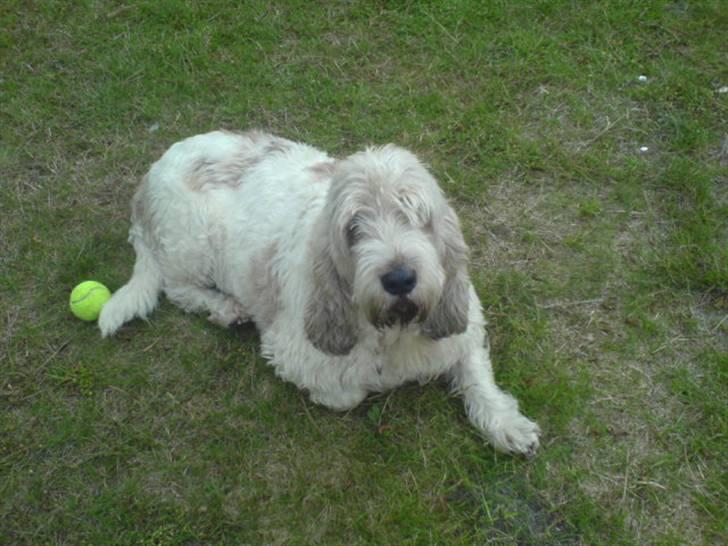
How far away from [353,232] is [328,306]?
471 millimetres

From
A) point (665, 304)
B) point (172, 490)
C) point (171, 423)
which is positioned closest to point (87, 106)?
point (171, 423)

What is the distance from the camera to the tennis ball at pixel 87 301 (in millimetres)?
4922

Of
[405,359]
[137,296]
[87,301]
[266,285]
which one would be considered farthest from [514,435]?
[87,301]

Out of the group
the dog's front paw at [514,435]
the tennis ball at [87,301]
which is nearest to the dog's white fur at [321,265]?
the dog's front paw at [514,435]

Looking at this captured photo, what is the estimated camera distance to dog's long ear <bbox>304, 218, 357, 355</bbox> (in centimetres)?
361

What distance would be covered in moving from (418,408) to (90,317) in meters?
2.44

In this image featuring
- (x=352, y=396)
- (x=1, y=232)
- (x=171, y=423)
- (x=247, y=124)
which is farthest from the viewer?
(x=247, y=124)

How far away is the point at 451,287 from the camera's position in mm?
3625

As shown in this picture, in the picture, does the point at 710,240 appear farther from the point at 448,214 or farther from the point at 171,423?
the point at 171,423

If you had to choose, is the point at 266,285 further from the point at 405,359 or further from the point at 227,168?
the point at 405,359

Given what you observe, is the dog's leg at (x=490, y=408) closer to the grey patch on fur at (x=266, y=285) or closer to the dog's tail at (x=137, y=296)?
the grey patch on fur at (x=266, y=285)

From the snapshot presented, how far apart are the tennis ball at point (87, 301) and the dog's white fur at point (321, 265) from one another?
0.67 ft

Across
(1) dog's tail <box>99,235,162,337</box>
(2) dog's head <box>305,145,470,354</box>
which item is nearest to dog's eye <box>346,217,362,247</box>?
(2) dog's head <box>305,145,470,354</box>

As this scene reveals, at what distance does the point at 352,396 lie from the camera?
4160mm
